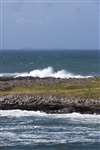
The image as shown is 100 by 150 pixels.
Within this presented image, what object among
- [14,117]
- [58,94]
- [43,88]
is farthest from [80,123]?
[43,88]

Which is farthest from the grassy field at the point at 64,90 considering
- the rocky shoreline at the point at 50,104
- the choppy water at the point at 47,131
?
the choppy water at the point at 47,131

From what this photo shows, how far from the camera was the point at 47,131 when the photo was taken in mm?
67250

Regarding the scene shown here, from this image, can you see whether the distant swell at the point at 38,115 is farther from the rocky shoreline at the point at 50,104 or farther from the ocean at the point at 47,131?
the rocky shoreline at the point at 50,104

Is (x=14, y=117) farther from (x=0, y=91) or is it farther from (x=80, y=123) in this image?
(x=0, y=91)

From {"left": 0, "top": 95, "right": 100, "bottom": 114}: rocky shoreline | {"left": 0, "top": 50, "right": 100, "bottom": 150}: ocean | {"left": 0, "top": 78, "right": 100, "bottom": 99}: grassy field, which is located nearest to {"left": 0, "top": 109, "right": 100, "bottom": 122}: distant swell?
{"left": 0, "top": 50, "right": 100, "bottom": 150}: ocean

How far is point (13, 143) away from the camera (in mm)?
60875

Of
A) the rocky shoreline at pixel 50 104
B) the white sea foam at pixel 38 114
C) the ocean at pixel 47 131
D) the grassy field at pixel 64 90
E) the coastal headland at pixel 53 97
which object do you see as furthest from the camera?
the grassy field at pixel 64 90

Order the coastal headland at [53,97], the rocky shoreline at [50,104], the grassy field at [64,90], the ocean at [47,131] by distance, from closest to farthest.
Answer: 1. the ocean at [47,131]
2. the rocky shoreline at [50,104]
3. the coastal headland at [53,97]
4. the grassy field at [64,90]

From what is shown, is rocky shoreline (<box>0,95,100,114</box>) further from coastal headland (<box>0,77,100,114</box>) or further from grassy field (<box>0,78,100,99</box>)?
grassy field (<box>0,78,100,99</box>)

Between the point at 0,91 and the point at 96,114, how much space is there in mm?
19895

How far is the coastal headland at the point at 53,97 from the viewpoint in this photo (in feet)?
262

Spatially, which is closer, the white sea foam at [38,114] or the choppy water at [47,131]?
the choppy water at [47,131]

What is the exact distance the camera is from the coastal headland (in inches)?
3142

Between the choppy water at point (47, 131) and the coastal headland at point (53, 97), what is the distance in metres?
2.06
